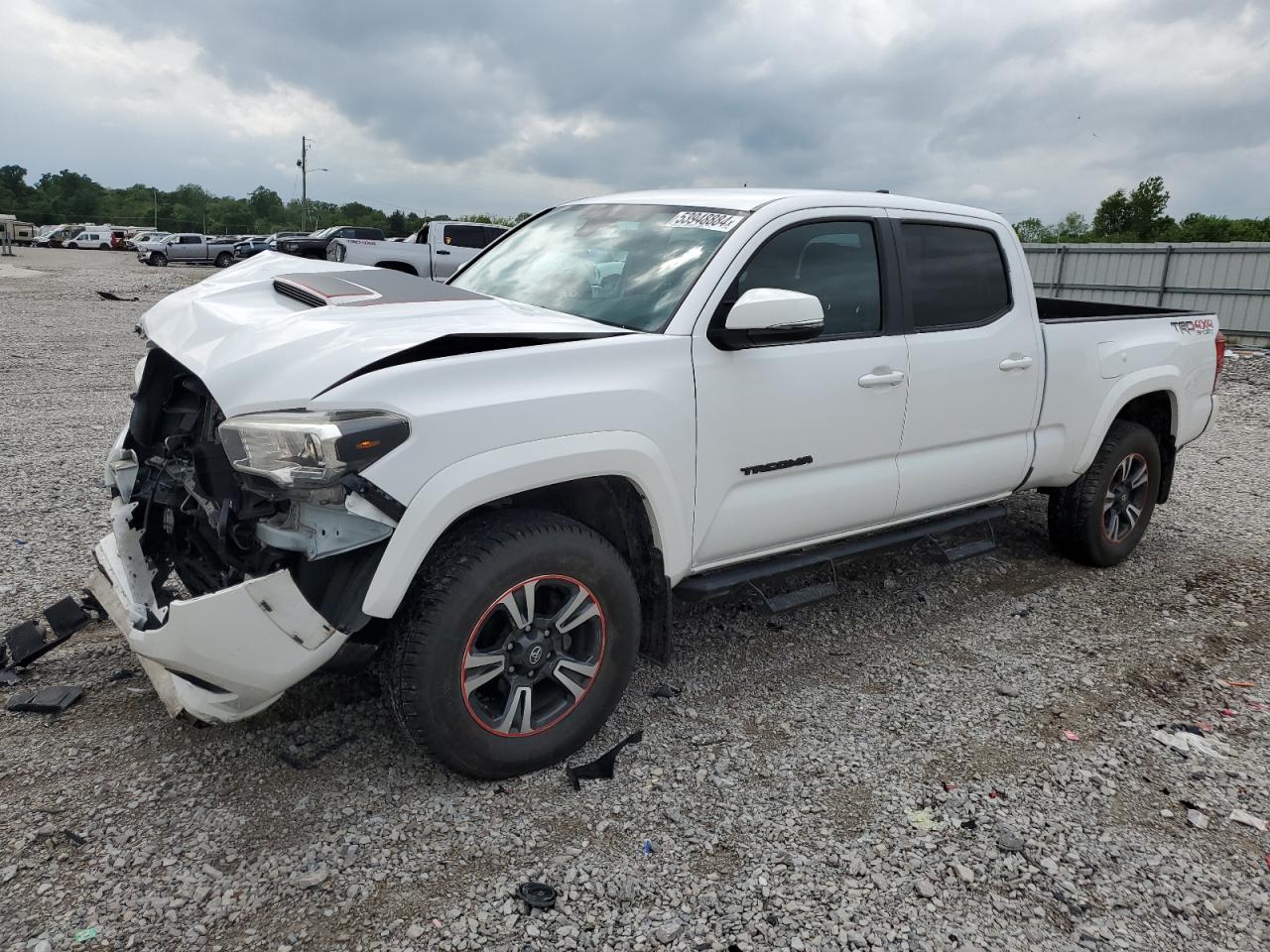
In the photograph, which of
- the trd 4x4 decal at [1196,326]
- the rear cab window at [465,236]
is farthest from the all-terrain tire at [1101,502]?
the rear cab window at [465,236]

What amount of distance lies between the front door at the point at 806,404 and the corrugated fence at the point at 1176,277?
49.9 ft

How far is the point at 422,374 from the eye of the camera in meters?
2.64

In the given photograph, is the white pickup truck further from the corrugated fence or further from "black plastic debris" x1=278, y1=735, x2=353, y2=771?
the corrugated fence

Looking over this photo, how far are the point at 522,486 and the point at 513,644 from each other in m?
0.52

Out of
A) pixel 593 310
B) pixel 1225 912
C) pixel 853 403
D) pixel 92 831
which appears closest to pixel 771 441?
pixel 853 403

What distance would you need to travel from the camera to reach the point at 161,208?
88.3 m

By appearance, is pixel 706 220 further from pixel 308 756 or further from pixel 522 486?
pixel 308 756

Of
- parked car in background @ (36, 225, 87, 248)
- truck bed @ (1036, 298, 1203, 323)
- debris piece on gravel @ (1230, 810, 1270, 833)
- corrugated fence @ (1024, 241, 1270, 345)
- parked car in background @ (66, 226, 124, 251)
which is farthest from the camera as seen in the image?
parked car in background @ (36, 225, 87, 248)

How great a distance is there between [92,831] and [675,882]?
1740 mm

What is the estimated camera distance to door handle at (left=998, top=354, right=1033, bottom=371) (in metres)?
4.30

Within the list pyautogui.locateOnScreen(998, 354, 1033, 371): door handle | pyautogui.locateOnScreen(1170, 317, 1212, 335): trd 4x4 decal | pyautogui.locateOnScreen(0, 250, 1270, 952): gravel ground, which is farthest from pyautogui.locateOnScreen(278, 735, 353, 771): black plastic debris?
pyautogui.locateOnScreen(1170, 317, 1212, 335): trd 4x4 decal

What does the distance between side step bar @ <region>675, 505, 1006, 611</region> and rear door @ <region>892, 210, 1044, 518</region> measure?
0.11m

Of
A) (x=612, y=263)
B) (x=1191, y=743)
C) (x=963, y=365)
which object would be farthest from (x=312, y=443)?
(x=1191, y=743)

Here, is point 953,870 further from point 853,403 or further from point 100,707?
point 100,707
